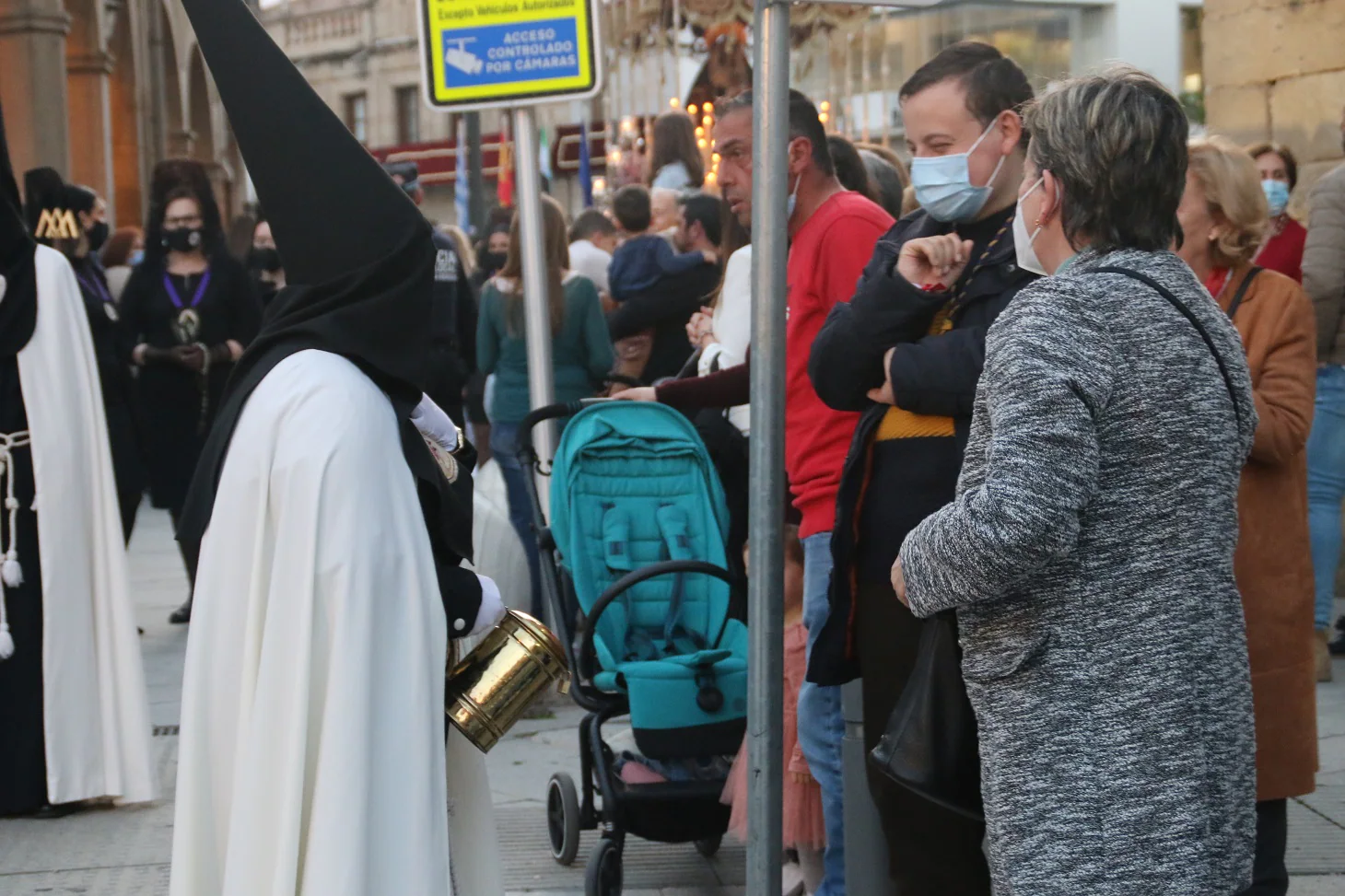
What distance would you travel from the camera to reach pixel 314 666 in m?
2.90

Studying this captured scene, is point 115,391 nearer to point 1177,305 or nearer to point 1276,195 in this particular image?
point 1276,195

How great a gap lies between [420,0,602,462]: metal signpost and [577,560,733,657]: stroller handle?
1464 millimetres

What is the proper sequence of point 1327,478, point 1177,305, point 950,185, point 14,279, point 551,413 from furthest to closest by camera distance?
point 1327,478
point 14,279
point 551,413
point 950,185
point 1177,305

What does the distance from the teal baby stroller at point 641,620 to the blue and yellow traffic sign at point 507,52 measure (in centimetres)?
126

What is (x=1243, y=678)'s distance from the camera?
2711 millimetres

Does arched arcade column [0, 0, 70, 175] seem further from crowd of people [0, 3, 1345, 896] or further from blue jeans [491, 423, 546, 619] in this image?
crowd of people [0, 3, 1345, 896]

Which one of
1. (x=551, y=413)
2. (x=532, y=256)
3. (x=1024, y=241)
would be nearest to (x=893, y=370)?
(x=1024, y=241)

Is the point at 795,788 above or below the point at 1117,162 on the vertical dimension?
below

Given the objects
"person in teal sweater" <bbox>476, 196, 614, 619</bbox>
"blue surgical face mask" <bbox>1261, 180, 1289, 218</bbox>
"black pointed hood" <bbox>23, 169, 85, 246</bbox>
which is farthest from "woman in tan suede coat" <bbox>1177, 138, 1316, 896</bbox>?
"black pointed hood" <bbox>23, 169, 85, 246</bbox>

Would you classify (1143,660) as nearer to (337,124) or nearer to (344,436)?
(344,436)

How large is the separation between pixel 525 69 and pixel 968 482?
3.54m

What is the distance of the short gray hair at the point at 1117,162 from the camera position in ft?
8.82

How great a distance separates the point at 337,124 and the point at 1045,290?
4.13ft

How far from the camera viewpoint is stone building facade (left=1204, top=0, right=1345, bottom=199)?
27.3ft
